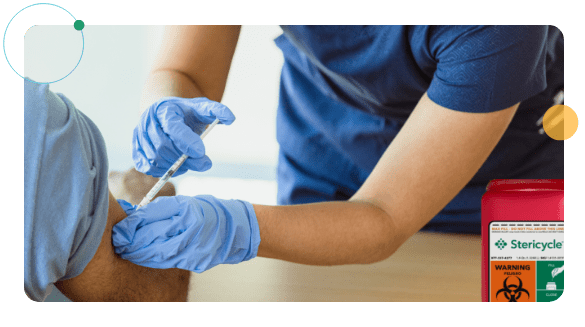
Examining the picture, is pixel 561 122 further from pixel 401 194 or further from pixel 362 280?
pixel 362 280

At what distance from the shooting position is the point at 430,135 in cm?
89

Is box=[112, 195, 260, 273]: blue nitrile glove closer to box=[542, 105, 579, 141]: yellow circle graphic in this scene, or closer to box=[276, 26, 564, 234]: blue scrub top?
box=[276, 26, 564, 234]: blue scrub top

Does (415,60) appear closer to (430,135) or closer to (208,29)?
(430,135)

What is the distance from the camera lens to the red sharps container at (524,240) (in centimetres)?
79

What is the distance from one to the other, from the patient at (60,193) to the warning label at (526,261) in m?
0.63

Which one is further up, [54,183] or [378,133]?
[378,133]

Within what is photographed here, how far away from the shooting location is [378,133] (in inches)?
45.4

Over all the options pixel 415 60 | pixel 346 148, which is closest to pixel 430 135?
pixel 415 60

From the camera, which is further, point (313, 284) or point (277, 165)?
point (277, 165)

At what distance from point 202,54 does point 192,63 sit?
5 cm

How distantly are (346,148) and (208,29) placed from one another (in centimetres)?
47

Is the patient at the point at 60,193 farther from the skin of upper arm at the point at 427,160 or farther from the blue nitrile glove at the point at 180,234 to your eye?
the skin of upper arm at the point at 427,160

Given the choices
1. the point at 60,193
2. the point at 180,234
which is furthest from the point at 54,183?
the point at 180,234

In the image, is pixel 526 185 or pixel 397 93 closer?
pixel 526 185
